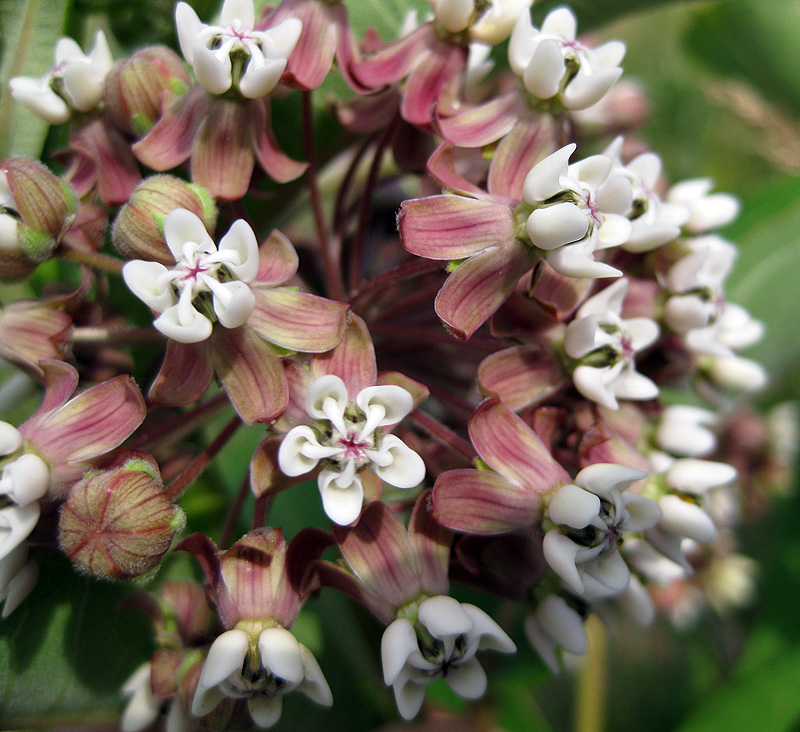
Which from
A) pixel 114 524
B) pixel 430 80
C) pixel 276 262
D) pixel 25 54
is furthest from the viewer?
pixel 25 54

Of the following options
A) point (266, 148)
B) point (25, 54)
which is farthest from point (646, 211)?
point (25, 54)

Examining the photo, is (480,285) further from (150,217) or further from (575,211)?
(150,217)

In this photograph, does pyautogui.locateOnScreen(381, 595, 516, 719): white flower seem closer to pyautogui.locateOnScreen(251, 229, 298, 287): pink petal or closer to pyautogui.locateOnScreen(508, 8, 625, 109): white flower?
pyautogui.locateOnScreen(251, 229, 298, 287): pink petal

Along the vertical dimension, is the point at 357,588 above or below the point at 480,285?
below

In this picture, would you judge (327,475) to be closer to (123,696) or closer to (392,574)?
(392,574)

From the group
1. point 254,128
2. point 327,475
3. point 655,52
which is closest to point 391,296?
point 254,128

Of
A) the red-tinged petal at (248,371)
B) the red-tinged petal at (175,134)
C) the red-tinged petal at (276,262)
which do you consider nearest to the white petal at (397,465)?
the red-tinged petal at (248,371)
